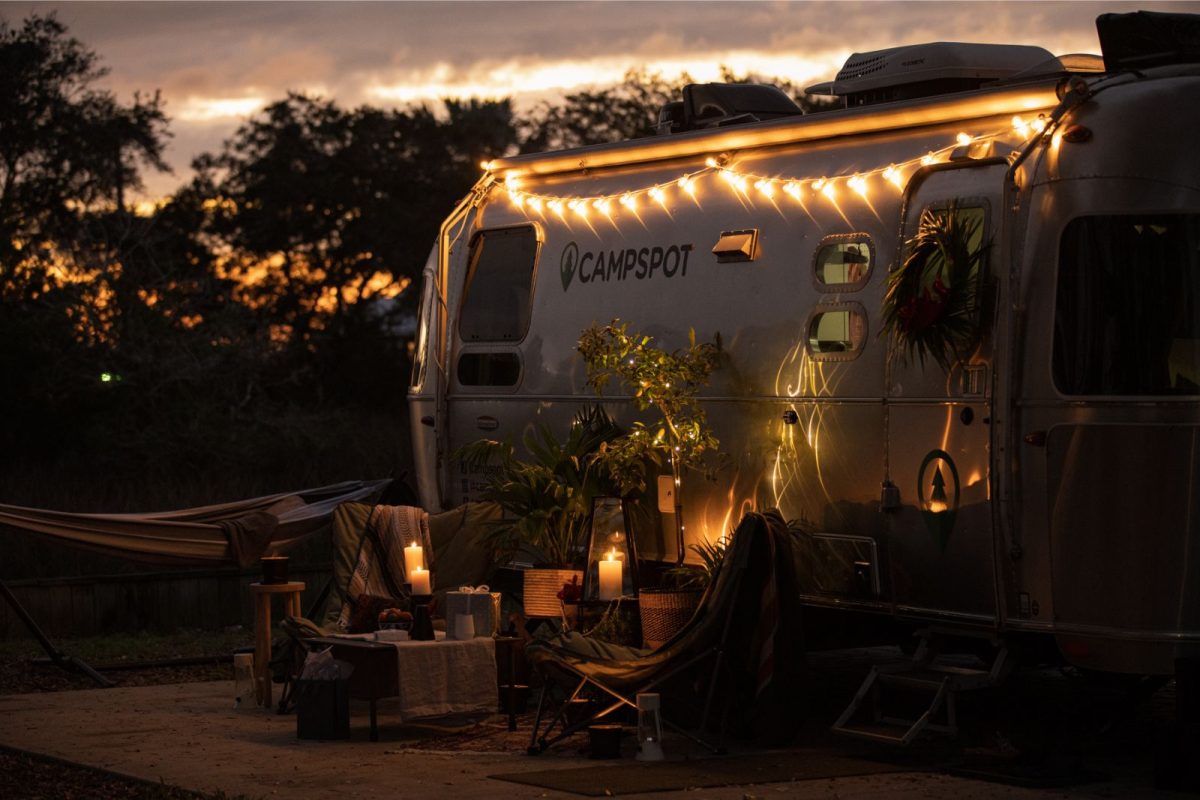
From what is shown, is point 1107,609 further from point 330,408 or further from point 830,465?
point 330,408

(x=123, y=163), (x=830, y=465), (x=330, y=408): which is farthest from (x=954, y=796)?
(x=123, y=163)

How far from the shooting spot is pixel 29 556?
1358 cm

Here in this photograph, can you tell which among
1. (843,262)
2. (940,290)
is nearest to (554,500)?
(843,262)

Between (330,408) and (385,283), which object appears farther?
(385,283)

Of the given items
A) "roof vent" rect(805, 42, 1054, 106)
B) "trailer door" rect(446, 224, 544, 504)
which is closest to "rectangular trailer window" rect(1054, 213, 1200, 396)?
"roof vent" rect(805, 42, 1054, 106)

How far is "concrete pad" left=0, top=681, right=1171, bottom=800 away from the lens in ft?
23.4

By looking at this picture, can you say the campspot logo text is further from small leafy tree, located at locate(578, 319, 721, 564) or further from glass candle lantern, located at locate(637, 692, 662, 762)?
glass candle lantern, located at locate(637, 692, 662, 762)

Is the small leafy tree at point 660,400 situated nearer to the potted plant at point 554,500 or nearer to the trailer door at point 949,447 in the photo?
the potted plant at point 554,500

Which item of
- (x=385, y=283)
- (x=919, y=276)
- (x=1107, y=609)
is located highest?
(x=385, y=283)

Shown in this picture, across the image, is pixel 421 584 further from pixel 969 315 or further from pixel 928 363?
pixel 969 315

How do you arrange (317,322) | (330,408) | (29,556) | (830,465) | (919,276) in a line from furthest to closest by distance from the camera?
(317,322) → (330,408) → (29,556) → (830,465) → (919,276)

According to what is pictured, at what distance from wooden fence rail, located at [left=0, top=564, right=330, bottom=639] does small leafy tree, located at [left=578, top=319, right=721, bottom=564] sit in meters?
4.40

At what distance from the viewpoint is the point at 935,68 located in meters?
8.65

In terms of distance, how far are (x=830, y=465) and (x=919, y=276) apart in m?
1.03
